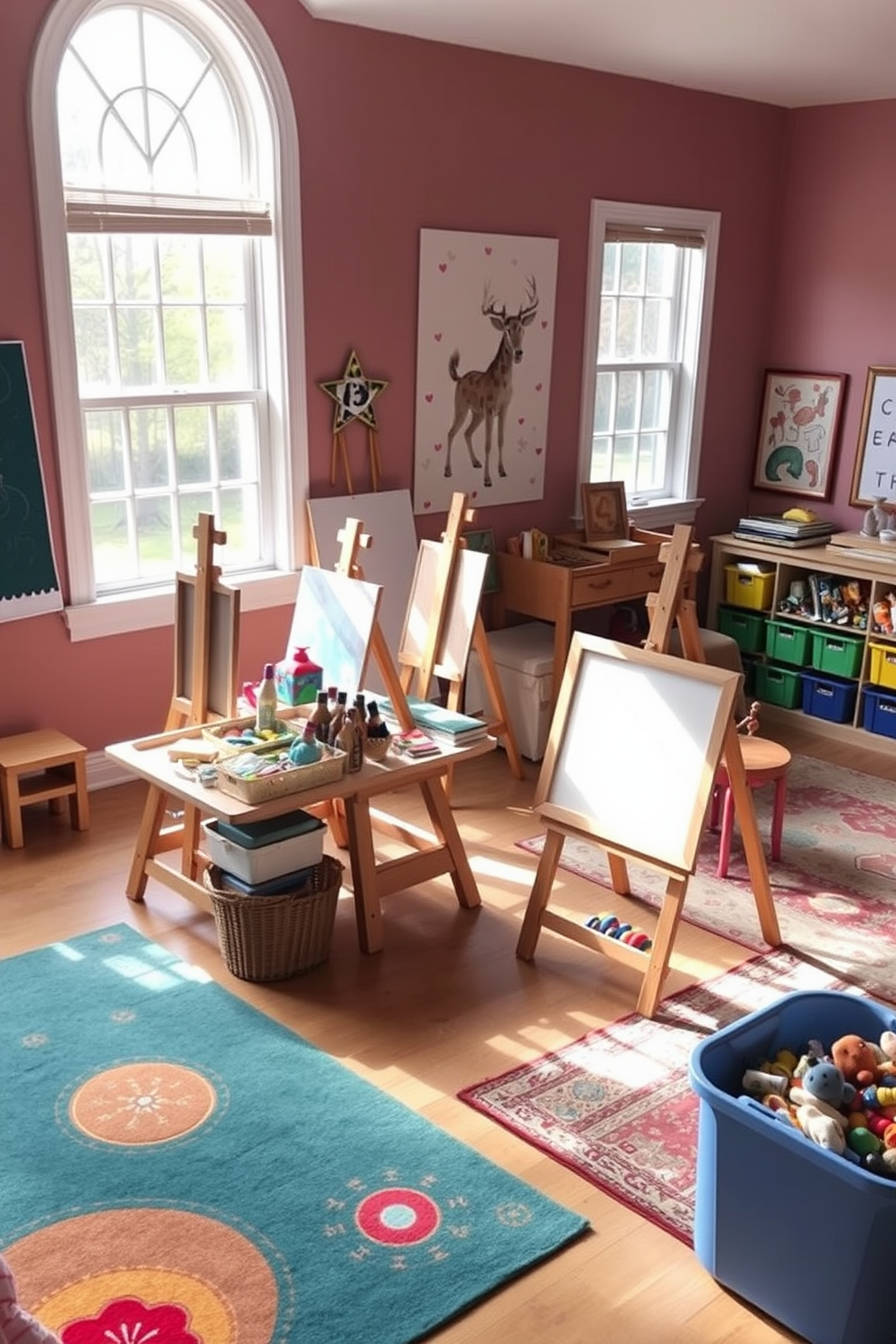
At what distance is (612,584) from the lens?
5.34 metres

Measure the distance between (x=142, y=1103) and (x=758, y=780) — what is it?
2159mm

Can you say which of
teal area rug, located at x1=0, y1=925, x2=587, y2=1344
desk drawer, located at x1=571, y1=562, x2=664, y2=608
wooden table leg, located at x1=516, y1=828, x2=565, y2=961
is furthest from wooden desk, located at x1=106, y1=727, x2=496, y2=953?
desk drawer, located at x1=571, y1=562, x2=664, y2=608

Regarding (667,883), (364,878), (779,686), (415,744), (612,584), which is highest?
(612,584)

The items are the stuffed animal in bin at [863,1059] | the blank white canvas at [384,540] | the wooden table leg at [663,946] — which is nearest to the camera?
the stuffed animal in bin at [863,1059]

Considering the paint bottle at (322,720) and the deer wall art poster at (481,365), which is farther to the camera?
the deer wall art poster at (481,365)

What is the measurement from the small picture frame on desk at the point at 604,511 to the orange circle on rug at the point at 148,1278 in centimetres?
373

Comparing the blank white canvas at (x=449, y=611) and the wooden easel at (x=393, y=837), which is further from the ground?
the blank white canvas at (x=449, y=611)

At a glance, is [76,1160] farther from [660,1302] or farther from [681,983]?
[681,983]

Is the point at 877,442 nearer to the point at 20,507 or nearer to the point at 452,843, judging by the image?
the point at 452,843

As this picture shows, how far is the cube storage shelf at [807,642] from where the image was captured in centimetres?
535

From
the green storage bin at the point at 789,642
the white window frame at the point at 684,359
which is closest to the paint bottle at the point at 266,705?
the white window frame at the point at 684,359

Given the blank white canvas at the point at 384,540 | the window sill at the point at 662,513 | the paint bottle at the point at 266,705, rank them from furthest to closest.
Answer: the window sill at the point at 662,513, the blank white canvas at the point at 384,540, the paint bottle at the point at 266,705

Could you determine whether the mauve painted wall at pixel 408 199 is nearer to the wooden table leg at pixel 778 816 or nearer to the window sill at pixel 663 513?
the window sill at pixel 663 513

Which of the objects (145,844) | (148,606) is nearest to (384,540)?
(148,606)
